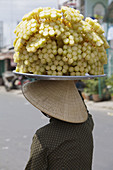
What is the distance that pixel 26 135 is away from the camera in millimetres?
4578

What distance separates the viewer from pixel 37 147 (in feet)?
3.91

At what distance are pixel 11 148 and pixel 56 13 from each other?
128 inches

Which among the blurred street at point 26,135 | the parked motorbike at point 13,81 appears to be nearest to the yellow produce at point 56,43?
the blurred street at point 26,135

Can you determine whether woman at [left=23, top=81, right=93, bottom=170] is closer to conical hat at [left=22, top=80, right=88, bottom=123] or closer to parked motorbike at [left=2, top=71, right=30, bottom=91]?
conical hat at [left=22, top=80, right=88, bottom=123]

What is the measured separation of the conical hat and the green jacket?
0.07 meters

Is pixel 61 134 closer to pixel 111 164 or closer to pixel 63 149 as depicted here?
pixel 63 149

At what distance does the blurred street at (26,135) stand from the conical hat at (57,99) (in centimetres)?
223

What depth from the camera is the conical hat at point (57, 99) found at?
1.24 meters

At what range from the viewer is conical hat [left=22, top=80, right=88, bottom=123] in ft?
4.08

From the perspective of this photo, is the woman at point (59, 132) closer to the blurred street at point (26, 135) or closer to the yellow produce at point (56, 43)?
the yellow produce at point (56, 43)

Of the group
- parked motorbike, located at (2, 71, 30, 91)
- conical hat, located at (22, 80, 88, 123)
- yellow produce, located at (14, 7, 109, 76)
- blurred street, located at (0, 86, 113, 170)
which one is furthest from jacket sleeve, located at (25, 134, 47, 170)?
parked motorbike, located at (2, 71, 30, 91)

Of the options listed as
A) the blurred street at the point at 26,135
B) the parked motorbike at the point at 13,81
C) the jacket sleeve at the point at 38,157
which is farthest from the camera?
the parked motorbike at the point at 13,81

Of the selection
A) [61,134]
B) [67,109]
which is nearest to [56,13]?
[67,109]

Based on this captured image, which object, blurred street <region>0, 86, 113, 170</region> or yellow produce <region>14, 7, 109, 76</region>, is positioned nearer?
yellow produce <region>14, 7, 109, 76</region>
